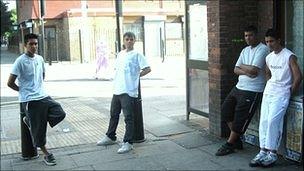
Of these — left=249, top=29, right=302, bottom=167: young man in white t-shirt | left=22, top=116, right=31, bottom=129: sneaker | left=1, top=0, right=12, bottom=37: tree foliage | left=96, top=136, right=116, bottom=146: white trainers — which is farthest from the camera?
left=1, top=0, right=12, bottom=37: tree foliage

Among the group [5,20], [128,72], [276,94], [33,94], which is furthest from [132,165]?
[5,20]

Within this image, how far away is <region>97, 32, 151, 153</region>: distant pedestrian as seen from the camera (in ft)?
25.1

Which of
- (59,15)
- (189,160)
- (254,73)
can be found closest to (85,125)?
(189,160)

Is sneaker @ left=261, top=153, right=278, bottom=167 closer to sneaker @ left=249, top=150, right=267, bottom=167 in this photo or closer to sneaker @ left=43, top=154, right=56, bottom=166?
sneaker @ left=249, top=150, right=267, bottom=167

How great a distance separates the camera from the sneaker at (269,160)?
6270mm

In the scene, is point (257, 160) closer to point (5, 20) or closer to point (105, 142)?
point (105, 142)

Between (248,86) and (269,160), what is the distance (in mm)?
1120

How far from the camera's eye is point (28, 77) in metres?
7.17

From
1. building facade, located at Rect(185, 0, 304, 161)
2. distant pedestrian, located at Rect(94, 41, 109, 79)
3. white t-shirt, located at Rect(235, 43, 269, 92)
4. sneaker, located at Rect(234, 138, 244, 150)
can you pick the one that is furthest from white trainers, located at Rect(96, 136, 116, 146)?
distant pedestrian, located at Rect(94, 41, 109, 79)

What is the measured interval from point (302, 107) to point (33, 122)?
367 centimetres

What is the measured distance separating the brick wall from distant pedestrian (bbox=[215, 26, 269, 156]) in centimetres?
86

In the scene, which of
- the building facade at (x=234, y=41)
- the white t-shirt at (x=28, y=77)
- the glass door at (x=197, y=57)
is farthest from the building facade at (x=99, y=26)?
the white t-shirt at (x=28, y=77)

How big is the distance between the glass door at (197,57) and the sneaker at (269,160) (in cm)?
274

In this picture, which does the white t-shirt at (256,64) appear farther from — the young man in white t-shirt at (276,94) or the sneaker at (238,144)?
the sneaker at (238,144)
